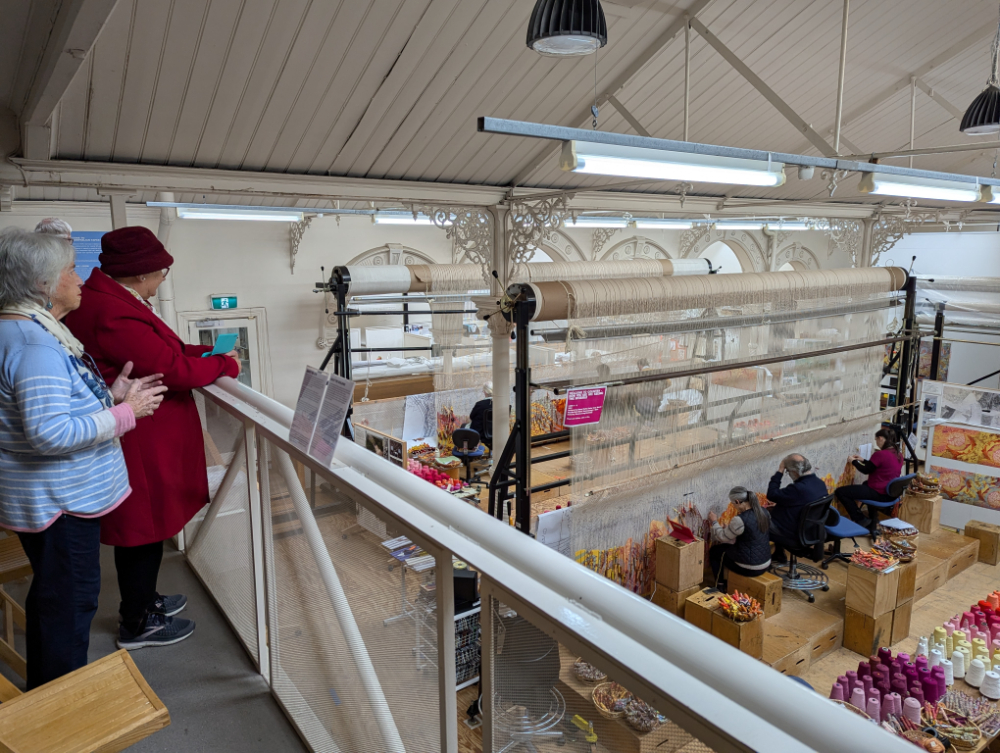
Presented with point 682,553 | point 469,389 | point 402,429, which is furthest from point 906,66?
point 402,429

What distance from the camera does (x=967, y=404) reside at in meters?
6.92

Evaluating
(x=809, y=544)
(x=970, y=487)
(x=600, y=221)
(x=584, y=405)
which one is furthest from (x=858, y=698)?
(x=600, y=221)

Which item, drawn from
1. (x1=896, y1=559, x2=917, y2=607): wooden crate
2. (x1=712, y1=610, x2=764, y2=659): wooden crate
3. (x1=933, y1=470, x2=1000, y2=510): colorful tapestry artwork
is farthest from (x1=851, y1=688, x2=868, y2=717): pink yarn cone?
(x1=933, y1=470, x2=1000, y2=510): colorful tapestry artwork

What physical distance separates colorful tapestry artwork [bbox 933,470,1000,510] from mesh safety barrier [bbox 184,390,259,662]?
294 inches

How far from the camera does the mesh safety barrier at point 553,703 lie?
0.75 m

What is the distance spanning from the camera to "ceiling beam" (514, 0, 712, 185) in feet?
16.0

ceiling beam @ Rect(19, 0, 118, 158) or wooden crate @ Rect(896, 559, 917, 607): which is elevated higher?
ceiling beam @ Rect(19, 0, 118, 158)

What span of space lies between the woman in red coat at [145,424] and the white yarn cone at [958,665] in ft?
15.1

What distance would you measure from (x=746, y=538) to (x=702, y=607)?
86cm

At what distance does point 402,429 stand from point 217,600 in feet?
20.2

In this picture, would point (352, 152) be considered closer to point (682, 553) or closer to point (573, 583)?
point (682, 553)

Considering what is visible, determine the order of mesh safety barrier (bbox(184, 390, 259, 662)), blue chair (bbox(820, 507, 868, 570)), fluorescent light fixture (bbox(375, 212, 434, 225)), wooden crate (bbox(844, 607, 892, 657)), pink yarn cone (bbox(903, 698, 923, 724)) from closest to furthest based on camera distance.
Result: mesh safety barrier (bbox(184, 390, 259, 662)) < pink yarn cone (bbox(903, 698, 923, 724)) < wooden crate (bbox(844, 607, 892, 657)) < blue chair (bbox(820, 507, 868, 570)) < fluorescent light fixture (bbox(375, 212, 434, 225))

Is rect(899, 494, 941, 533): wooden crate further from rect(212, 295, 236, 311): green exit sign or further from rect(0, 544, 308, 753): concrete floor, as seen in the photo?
rect(212, 295, 236, 311): green exit sign

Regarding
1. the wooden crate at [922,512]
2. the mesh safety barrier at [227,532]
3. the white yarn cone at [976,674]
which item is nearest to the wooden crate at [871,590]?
the white yarn cone at [976,674]
